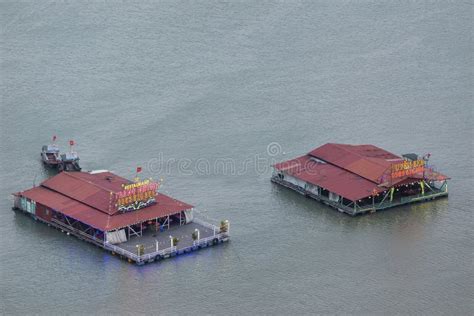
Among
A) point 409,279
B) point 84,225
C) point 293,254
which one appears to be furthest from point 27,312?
point 409,279

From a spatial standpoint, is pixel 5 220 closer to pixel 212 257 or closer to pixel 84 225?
pixel 84 225

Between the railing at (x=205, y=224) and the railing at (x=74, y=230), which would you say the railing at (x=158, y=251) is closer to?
the railing at (x=74, y=230)

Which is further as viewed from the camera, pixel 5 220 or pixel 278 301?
pixel 5 220

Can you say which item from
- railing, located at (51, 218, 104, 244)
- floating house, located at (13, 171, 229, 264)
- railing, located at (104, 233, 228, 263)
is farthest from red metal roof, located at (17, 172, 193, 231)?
railing, located at (104, 233, 228, 263)

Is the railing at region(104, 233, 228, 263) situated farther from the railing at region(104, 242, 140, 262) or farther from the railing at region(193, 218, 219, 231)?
the railing at region(193, 218, 219, 231)

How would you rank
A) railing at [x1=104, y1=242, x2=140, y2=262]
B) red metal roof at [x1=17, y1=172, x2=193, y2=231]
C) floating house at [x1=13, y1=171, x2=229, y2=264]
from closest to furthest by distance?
1. railing at [x1=104, y1=242, x2=140, y2=262]
2. floating house at [x1=13, y1=171, x2=229, y2=264]
3. red metal roof at [x1=17, y1=172, x2=193, y2=231]

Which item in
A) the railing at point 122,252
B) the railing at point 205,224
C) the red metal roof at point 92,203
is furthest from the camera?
the railing at point 205,224

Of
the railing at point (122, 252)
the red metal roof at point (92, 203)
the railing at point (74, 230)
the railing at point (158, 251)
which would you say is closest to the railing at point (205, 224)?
the railing at point (158, 251)

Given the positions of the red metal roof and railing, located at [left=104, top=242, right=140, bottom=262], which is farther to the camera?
the red metal roof
